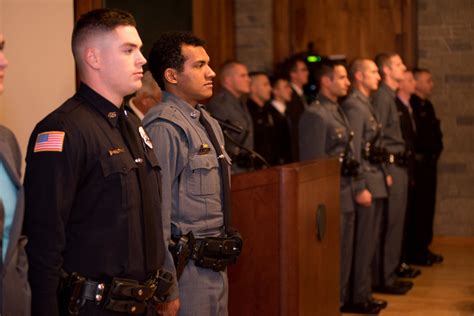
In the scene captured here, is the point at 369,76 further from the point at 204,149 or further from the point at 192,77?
the point at 204,149

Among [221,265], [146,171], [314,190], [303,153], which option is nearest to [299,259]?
[314,190]

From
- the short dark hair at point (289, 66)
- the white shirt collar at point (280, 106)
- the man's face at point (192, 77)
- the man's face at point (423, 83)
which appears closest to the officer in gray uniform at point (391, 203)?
the white shirt collar at point (280, 106)

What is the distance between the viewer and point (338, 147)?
5230mm

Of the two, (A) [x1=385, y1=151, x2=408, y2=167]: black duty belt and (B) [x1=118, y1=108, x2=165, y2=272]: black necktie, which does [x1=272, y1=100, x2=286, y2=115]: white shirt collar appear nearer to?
(A) [x1=385, y1=151, x2=408, y2=167]: black duty belt

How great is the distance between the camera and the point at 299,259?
358cm

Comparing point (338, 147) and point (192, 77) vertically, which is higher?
point (192, 77)

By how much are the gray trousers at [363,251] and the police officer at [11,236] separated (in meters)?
3.65

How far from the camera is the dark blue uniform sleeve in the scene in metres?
2.07

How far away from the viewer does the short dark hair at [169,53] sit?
2979mm

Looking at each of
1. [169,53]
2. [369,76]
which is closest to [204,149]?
[169,53]

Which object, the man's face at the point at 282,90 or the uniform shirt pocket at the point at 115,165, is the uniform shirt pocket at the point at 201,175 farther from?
the man's face at the point at 282,90

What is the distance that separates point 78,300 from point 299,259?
5.00 feet

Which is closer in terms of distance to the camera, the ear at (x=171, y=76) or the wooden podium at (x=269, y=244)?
the ear at (x=171, y=76)

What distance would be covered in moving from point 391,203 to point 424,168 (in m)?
1.54
